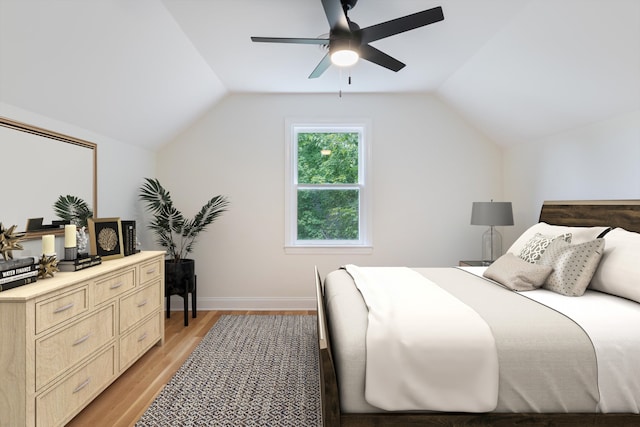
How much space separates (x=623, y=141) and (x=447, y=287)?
1.78 meters

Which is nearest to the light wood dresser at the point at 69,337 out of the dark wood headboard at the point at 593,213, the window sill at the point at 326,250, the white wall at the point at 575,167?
the window sill at the point at 326,250

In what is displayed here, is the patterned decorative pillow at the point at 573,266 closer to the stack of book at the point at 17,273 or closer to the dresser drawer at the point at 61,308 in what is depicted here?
the dresser drawer at the point at 61,308

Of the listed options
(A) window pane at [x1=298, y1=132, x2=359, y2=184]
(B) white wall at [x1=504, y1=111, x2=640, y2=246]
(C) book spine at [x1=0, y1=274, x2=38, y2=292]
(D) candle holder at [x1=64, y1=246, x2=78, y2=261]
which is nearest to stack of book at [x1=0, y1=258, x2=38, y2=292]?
(C) book spine at [x1=0, y1=274, x2=38, y2=292]

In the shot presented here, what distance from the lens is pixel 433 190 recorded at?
167 inches

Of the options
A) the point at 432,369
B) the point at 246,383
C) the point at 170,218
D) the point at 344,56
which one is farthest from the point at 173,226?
the point at 432,369

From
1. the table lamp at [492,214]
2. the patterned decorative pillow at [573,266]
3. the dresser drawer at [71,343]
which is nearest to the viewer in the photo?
the dresser drawer at [71,343]

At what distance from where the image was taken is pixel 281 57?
318cm

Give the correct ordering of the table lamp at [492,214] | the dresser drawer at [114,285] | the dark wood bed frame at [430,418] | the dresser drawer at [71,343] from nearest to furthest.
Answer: the dark wood bed frame at [430,418] → the dresser drawer at [71,343] → the dresser drawer at [114,285] → the table lamp at [492,214]

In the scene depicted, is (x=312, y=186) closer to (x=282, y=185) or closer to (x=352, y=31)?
(x=282, y=185)

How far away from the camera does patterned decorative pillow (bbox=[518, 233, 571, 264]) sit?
241 cm

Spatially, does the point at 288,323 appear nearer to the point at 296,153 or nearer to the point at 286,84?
the point at 296,153

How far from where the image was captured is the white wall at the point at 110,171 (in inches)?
90.0

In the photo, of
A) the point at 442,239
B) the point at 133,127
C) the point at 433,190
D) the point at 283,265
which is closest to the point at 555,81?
the point at 433,190

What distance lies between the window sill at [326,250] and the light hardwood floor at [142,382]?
48.6 inches
